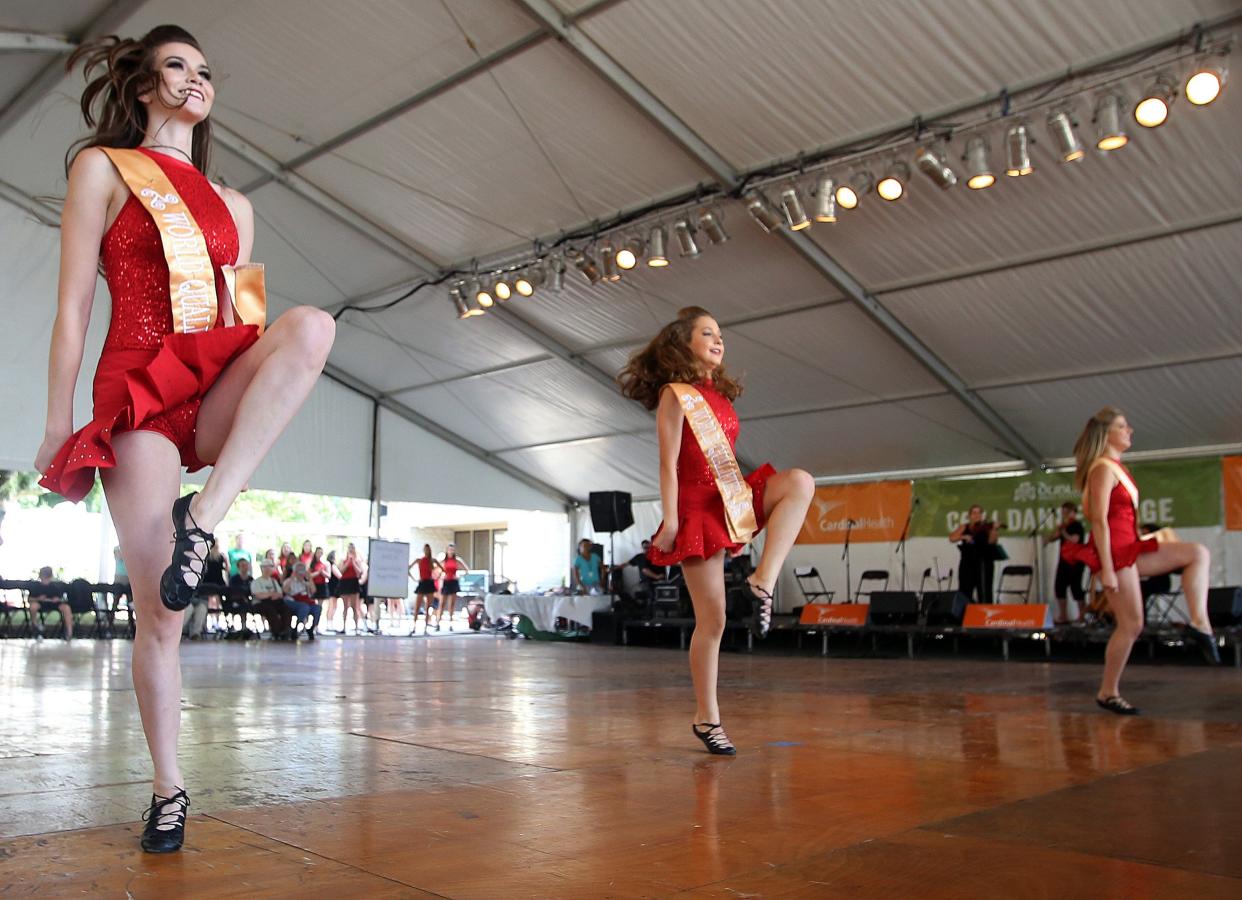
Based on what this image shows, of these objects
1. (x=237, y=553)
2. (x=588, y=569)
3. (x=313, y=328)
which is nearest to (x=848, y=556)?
(x=588, y=569)

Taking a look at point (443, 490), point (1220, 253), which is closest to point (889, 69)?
point (1220, 253)

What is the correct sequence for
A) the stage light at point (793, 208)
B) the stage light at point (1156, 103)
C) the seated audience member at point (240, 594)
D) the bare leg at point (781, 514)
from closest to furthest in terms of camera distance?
the bare leg at point (781, 514), the stage light at point (1156, 103), the stage light at point (793, 208), the seated audience member at point (240, 594)

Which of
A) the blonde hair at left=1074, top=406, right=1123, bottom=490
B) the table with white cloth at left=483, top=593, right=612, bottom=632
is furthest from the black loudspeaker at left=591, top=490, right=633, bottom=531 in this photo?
the blonde hair at left=1074, top=406, right=1123, bottom=490

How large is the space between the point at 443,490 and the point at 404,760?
1398 centimetres

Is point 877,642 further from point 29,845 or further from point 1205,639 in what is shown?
point 29,845

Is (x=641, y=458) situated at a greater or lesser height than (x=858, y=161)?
lesser

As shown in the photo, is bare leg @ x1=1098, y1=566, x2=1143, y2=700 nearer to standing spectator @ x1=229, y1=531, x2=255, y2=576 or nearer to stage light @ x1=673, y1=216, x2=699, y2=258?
stage light @ x1=673, y1=216, x2=699, y2=258

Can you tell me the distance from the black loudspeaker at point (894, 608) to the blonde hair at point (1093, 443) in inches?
264

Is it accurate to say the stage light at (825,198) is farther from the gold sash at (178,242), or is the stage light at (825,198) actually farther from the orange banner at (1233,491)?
the gold sash at (178,242)

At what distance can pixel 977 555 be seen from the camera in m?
11.6

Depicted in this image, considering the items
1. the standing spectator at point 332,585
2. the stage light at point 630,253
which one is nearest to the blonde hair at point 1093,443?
the stage light at point 630,253

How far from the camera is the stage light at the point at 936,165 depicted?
7668mm

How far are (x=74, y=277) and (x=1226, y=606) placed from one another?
1013 centimetres

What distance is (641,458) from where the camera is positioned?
15227 mm
